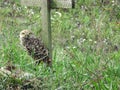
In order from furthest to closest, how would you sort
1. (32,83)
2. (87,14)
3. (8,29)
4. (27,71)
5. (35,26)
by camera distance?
(87,14) → (35,26) → (8,29) → (27,71) → (32,83)

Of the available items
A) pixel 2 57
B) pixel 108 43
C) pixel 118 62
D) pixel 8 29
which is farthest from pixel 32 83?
pixel 108 43

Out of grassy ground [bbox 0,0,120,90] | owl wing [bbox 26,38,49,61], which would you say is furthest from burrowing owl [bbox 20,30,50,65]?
grassy ground [bbox 0,0,120,90]

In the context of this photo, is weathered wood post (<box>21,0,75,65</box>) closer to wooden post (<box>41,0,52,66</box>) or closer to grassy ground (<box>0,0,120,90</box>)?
wooden post (<box>41,0,52,66</box>)

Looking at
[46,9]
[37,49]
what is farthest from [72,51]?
[46,9]

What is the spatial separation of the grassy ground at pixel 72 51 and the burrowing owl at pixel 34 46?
108 millimetres

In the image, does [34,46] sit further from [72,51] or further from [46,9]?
[72,51]

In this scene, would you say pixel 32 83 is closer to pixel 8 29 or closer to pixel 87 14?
pixel 8 29

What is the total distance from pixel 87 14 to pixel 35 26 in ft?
3.62

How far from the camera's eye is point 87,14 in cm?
823

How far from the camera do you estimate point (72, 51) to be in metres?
6.00

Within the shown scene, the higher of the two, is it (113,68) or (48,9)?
(48,9)

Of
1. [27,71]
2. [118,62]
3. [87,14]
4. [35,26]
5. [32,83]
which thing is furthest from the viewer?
[87,14]

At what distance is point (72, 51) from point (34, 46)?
92cm

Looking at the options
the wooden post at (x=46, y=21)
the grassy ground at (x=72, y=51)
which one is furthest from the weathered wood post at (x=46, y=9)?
the grassy ground at (x=72, y=51)
